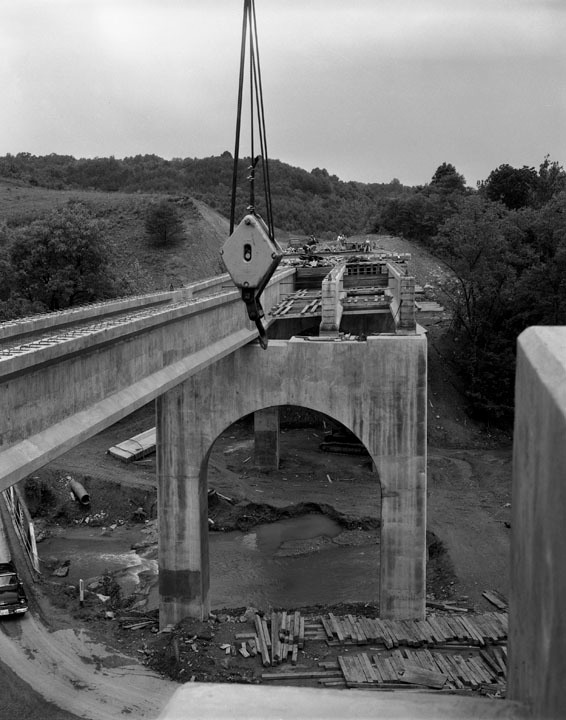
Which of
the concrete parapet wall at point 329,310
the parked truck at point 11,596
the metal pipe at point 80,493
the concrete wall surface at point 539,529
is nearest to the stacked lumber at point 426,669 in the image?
the parked truck at point 11,596

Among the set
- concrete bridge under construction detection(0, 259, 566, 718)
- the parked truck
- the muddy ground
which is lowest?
the muddy ground

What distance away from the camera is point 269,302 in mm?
28891

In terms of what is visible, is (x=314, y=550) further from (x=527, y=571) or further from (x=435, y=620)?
(x=527, y=571)

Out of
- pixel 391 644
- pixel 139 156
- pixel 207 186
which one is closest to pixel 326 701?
pixel 391 644

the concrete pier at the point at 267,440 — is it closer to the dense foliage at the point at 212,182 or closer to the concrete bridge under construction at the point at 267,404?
the concrete bridge under construction at the point at 267,404

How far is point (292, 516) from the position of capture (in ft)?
102

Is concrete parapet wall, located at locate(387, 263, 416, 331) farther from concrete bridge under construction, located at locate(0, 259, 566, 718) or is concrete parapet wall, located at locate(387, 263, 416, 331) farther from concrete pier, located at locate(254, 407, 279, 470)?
concrete pier, located at locate(254, 407, 279, 470)

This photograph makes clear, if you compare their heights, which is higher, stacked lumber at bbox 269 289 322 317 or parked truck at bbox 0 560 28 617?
stacked lumber at bbox 269 289 322 317

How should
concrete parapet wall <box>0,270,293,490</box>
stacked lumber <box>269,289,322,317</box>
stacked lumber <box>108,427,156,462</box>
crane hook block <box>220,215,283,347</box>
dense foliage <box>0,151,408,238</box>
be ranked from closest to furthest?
concrete parapet wall <box>0,270,293,490</box>
crane hook block <box>220,215,283,347</box>
stacked lumber <box>269,289,322,317</box>
stacked lumber <box>108,427,156,462</box>
dense foliage <box>0,151,408,238</box>

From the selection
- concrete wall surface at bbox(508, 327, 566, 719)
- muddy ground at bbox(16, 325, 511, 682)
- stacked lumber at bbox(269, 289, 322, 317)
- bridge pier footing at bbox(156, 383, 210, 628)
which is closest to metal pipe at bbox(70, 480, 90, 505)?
muddy ground at bbox(16, 325, 511, 682)

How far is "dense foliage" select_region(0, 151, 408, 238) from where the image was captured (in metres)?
109

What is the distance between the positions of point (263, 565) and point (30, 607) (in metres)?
8.64

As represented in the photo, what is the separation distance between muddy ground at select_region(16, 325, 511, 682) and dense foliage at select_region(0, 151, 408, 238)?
60295 mm

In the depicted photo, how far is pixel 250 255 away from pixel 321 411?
28.7 feet
